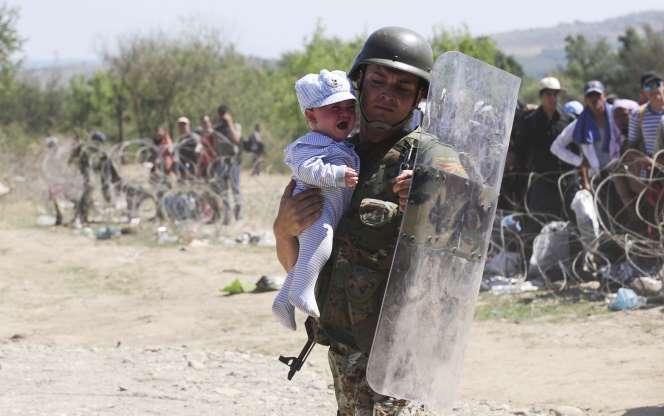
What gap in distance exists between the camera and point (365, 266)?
3.17 m

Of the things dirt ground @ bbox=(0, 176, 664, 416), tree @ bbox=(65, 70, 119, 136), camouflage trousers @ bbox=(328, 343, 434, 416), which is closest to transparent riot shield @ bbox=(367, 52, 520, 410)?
camouflage trousers @ bbox=(328, 343, 434, 416)

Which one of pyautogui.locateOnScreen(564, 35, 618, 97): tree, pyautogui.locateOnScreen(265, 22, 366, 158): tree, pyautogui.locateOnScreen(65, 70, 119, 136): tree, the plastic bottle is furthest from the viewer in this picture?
pyautogui.locateOnScreen(564, 35, 618, 97): tree

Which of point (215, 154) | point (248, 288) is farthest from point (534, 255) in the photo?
point (215, 154)

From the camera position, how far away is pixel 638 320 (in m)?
7.61

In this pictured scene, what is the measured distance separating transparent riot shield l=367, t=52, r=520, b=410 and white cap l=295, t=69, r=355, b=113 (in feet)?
0.93

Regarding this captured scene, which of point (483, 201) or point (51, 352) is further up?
point (483, 201)

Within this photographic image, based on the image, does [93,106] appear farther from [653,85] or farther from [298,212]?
[298,212]

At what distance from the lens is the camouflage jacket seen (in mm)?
3137

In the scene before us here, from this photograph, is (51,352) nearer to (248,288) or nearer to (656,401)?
(248,288)

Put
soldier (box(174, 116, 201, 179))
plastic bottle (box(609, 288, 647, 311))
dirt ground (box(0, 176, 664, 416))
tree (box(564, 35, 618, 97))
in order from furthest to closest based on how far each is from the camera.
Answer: tree (box(564, 35, 618, 97)) < soldier (box(174, 116, 201, 179)) < plastic bottle (box(609, 288, 647, 311)) < dirt ground (box(0, 176, 664, 416))

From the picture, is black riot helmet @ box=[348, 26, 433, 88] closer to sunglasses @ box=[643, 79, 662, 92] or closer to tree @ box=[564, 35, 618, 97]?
sunglasses @ box=[643, 79, 662, 92]

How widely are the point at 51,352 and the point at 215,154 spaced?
25.0 feet

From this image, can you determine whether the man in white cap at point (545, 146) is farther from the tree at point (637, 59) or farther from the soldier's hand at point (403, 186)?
the tree at point (637, 59)

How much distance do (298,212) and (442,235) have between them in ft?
1.48
